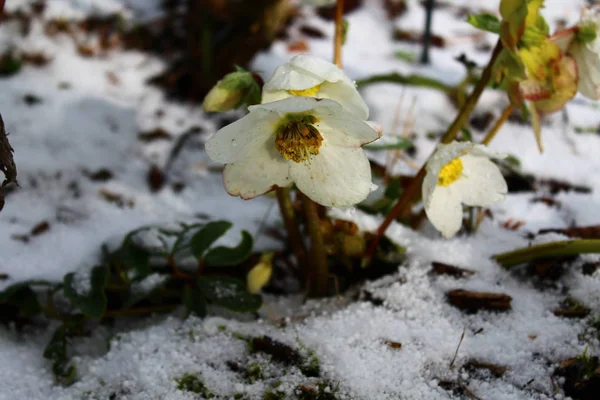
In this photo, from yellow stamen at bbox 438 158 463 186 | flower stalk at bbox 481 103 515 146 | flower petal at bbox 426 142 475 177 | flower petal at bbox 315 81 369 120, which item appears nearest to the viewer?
→ flower petal at bbox 315 81 369 120

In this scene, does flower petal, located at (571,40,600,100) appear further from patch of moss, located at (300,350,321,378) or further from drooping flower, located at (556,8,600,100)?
patch of moss, located at (300,350,321,378)

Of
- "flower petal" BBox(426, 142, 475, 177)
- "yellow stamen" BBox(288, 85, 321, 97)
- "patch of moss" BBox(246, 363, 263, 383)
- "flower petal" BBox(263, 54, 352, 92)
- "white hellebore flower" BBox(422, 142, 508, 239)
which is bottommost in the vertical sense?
"patch of moss" BBox(246, 363, 263, 383)

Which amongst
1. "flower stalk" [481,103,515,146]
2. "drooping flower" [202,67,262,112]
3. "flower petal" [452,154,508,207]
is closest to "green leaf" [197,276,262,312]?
"drooping flower" [202,67,262,112]

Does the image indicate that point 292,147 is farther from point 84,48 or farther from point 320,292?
point 84,48

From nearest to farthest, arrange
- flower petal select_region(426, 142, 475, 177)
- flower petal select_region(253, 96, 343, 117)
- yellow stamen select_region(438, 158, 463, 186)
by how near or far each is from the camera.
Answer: flower petal select_region(253, 96, 343, 117) < flower petal select_region(426, 142, 475, 177) < yellow stamen select_region(438, 158, 463, 186)

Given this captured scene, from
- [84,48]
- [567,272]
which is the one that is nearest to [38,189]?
[84,48]

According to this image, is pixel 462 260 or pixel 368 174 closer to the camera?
pixel 368 174

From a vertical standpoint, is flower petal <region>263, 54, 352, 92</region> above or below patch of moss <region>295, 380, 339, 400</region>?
above
